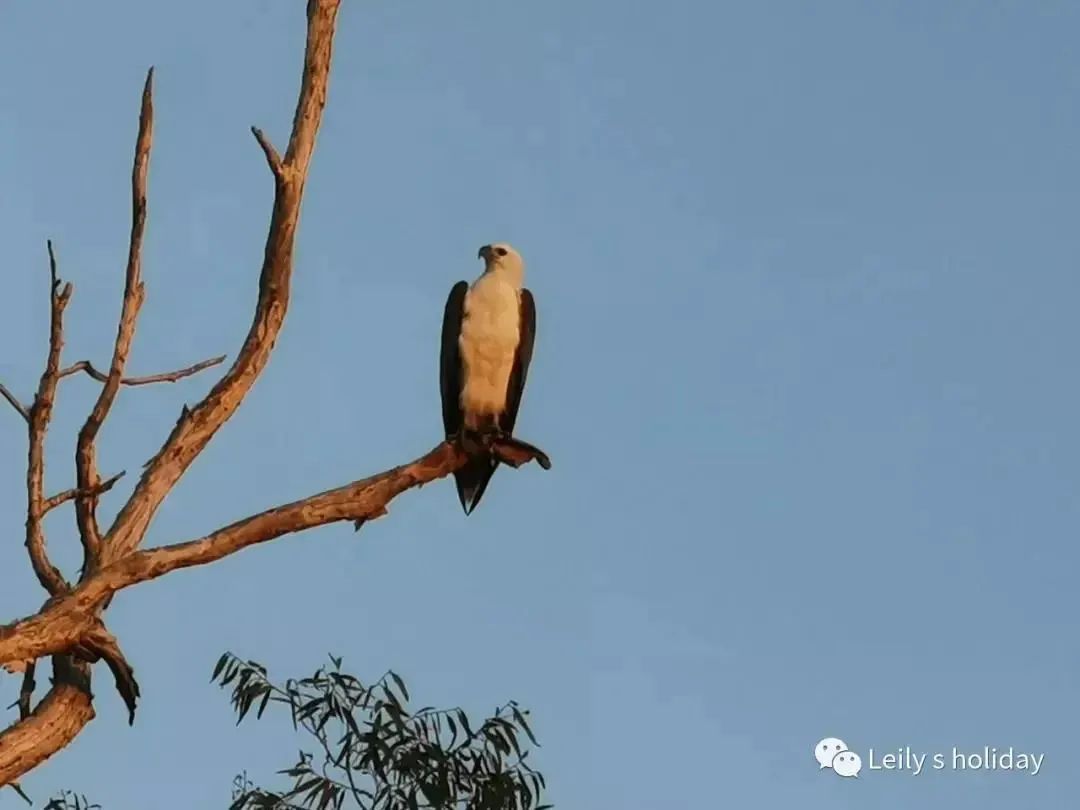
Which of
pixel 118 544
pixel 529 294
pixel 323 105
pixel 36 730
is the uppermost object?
pixel 529 294

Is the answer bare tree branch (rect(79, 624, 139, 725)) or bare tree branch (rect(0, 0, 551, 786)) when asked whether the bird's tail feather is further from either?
bare tree branch (rect(79, 624, 139, 725))

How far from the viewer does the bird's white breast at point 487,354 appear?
8.15 metres

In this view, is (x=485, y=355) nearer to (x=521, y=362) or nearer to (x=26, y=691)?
(x=521, y=362)

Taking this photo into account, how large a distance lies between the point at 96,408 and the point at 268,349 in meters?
0.59

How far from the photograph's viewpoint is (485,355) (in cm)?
813

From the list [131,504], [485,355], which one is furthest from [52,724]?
[485,355]

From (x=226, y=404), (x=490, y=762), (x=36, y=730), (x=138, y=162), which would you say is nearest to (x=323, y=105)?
(x=138, y=162)

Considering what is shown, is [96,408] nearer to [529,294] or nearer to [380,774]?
[380,774]

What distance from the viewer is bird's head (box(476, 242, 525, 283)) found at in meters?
8.74

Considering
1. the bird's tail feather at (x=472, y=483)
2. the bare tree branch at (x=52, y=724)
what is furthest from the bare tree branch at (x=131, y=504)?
the bird's tail feather at (x=472, y=483)

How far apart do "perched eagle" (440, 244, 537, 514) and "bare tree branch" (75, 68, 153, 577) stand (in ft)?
9.05

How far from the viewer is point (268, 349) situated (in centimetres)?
556

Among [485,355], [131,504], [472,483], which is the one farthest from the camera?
[485,355]

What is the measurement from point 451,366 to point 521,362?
0.34 m
